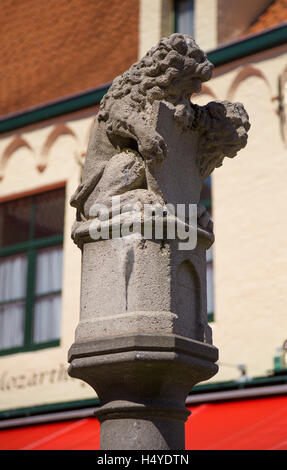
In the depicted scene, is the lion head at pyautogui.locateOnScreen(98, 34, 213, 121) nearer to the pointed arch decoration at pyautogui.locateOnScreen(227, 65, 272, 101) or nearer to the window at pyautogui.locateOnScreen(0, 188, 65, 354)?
the pointed arch decoration at pyautogui.locateOnScreen(227, 65, 272, 101)

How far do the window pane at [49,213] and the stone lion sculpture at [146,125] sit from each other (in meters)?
6.41

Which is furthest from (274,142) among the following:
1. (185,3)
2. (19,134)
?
(19,134)

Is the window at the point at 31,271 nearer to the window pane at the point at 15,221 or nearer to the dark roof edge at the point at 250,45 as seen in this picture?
the window pane at the point at 15,221

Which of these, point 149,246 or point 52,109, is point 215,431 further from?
point 52,109

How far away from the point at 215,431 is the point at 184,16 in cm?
597

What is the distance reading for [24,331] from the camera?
10.7 meters

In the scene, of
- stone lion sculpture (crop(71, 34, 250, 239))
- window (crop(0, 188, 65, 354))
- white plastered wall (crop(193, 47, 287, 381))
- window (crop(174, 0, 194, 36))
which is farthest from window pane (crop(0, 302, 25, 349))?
stone lion sculpture (crop(71, 34, 250, 239))

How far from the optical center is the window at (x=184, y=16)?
11.1 metres

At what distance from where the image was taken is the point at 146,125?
4.27 metres

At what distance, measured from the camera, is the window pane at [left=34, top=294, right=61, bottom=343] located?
10531mm

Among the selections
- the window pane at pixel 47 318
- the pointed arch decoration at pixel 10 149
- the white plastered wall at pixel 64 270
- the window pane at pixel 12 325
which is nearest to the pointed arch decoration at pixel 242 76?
the white plastered wall at pixel 64 270

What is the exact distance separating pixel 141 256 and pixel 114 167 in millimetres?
539

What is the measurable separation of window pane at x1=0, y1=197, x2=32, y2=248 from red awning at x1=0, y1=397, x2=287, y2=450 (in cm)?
278
